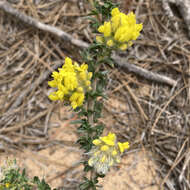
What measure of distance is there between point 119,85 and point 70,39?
2.61 ft

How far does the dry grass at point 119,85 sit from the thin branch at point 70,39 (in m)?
0.08

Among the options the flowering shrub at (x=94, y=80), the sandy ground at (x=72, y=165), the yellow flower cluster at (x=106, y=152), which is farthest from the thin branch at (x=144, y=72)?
the yellow flower cluster at (x=106, y=152)

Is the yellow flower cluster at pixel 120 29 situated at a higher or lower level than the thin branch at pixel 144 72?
higher

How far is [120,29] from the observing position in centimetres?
108

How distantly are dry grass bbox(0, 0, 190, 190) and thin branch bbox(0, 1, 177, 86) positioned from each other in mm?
80

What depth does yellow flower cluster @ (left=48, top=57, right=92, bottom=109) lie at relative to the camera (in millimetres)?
1102

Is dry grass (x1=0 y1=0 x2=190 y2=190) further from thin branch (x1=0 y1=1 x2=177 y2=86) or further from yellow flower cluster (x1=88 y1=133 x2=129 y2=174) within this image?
yellow flower cluster (x1=88 y1=133 x2=129 y2=174)

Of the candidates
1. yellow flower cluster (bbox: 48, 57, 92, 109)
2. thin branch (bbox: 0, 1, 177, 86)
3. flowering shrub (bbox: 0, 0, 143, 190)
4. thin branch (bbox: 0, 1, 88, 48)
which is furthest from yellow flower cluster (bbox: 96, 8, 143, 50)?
thin branch (bbox: 0, 1, 88, 48)

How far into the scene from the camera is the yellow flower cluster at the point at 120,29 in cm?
109

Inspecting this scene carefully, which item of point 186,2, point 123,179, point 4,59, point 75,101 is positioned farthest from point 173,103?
point 4,59

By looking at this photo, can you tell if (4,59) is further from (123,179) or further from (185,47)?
(185,47)

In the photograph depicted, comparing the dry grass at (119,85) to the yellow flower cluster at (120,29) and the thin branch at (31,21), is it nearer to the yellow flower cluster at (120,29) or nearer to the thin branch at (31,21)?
the thin branch at (31,21)

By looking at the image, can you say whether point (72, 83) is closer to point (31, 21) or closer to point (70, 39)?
point (70, 39)

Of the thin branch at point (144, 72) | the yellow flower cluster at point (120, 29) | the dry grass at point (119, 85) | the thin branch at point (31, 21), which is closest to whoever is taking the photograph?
the yellow flower cluster at point (120, 29)
